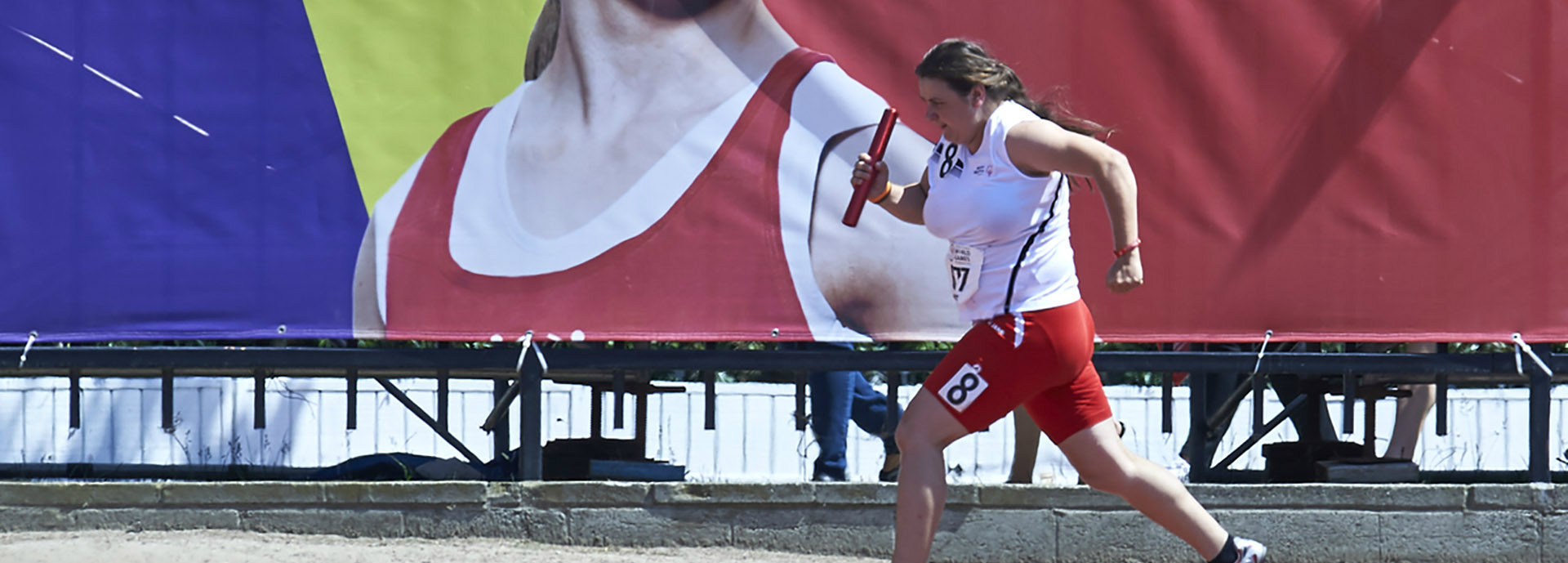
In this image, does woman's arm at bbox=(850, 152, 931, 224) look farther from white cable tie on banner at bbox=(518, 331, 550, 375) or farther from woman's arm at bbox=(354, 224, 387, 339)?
woman's arm at bbox=(354, 224, 387, 339)

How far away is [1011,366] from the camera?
376 centimetres

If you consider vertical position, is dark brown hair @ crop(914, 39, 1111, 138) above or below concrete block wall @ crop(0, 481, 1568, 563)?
above

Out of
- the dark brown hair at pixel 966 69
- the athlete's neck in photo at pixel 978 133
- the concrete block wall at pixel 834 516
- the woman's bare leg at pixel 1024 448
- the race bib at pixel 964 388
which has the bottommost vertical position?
the concrete block wall at pixel 834 516

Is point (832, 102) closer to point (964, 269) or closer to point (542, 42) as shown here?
point (542, 42)

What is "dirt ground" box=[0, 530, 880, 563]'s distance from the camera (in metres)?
4.89

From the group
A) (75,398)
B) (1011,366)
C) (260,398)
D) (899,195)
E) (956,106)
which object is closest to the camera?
(1011,366)

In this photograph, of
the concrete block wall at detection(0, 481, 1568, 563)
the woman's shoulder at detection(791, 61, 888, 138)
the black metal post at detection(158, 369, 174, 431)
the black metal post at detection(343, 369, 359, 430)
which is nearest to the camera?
the concrete block wall at detection(0, 481, 1568, 563)

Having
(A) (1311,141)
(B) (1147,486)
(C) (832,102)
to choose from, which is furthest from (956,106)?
(A) (1311,141)

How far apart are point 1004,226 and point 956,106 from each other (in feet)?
1.17

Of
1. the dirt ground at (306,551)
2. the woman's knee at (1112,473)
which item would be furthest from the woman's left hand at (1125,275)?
the dirt ground at (306,551)

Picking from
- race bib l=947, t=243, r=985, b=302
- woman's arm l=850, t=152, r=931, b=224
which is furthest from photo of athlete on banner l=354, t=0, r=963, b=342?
race bib l=947, t=243, r=985, b=302

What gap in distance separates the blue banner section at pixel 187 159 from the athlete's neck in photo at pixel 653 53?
36.2 inches

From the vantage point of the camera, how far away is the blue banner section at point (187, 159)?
17.5ft

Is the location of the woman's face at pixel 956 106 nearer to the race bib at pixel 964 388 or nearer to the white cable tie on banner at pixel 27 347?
the race bib at pixel 964 388
